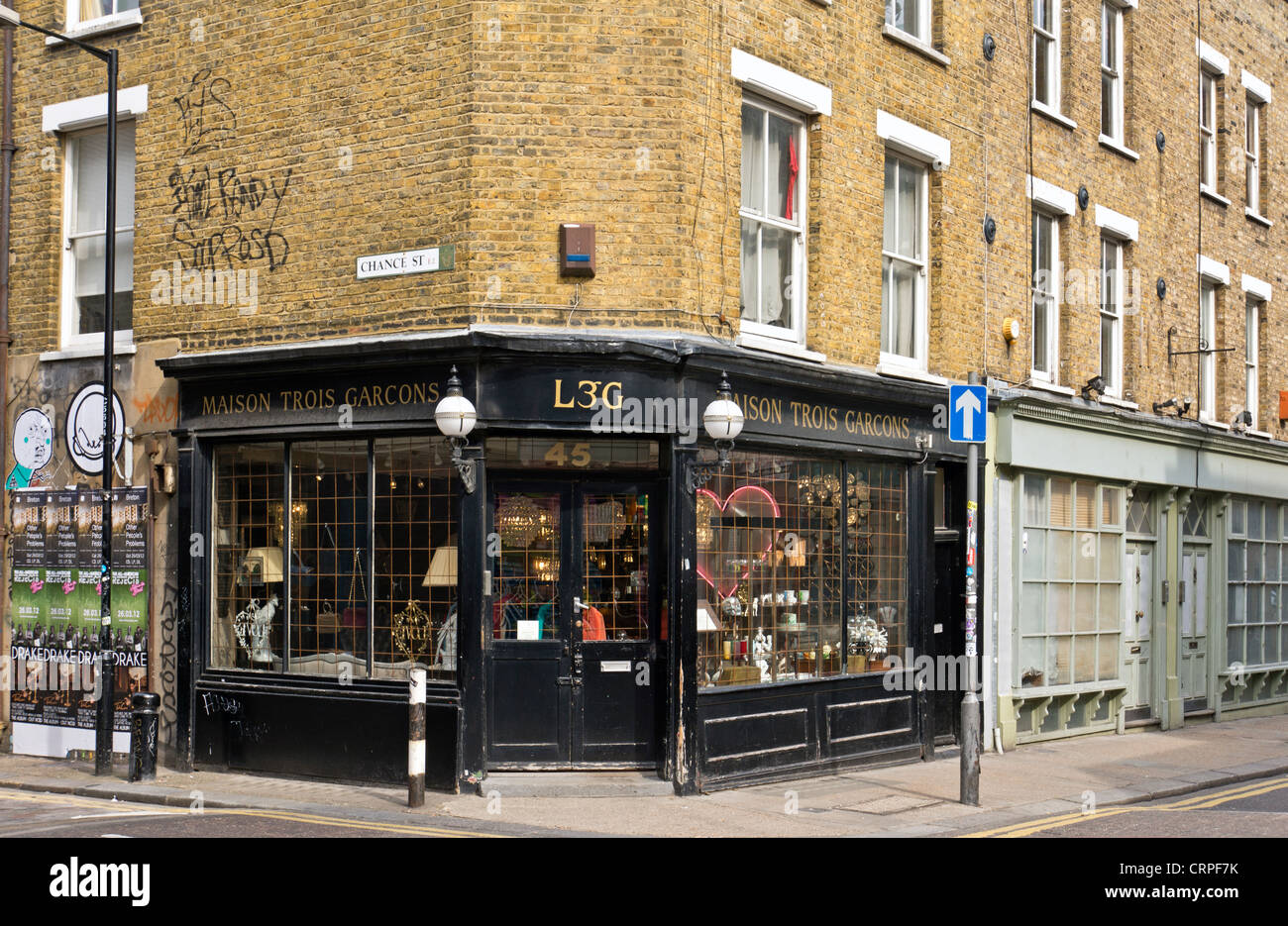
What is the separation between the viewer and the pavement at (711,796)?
11438 mm

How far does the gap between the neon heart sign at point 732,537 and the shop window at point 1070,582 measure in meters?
4.81

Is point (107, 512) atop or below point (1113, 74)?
below

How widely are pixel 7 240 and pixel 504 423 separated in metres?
7.04

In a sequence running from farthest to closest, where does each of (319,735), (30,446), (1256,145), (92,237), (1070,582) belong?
(1256,145), (1070,582), (30,446), (92,237), (319,735)

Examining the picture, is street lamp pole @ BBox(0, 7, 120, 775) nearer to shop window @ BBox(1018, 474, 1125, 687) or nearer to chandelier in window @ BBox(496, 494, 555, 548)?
chandelier in window @ BBox(496, 494, 555, 548)

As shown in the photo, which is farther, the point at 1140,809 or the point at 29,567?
the point at 29,567

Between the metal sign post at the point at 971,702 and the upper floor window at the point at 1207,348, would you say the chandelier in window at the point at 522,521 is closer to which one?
the metal sign post at the point at 971,702

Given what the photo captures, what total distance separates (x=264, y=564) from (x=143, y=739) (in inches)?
78.7

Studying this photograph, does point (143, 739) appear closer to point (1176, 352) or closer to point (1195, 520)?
point (1176, 352)

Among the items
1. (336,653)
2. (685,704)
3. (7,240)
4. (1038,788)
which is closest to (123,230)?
(7,240)

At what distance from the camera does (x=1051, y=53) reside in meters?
18.8

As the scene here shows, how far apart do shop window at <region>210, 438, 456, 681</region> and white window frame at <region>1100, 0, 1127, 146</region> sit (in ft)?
38.0

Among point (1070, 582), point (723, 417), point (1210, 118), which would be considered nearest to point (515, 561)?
point (723, 417)
